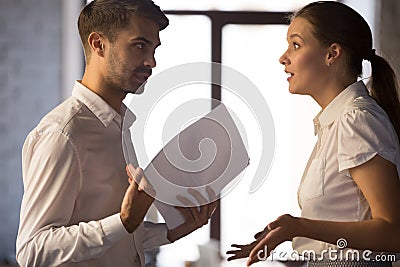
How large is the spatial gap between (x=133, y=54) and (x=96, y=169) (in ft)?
0.59

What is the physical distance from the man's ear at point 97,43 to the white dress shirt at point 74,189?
0.18ft

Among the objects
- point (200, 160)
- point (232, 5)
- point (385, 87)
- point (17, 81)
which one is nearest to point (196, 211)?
point (200, 160)

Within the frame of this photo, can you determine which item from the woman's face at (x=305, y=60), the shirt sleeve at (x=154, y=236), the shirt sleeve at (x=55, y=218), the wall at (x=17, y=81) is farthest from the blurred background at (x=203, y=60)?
the shirt sleeve at (x=55, y=218)

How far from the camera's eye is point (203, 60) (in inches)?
103

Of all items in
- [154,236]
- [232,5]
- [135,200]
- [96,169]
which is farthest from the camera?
[232,5]

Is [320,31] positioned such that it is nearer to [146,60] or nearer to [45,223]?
[146,60]

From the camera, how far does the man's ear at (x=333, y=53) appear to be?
107 centimetres

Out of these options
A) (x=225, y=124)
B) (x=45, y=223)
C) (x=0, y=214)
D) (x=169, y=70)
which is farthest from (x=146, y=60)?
(x=0, y=214)

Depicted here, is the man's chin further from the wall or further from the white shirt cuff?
the wall

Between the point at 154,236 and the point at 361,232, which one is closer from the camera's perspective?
the point at 361,232

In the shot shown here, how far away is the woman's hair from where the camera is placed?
1058mm

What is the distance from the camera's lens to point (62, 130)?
0.98 meters

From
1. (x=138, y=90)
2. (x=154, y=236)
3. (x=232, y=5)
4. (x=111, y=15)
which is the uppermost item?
(x=232, y=5)

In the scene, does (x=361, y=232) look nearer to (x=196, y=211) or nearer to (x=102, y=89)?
(x=196, y=211)
